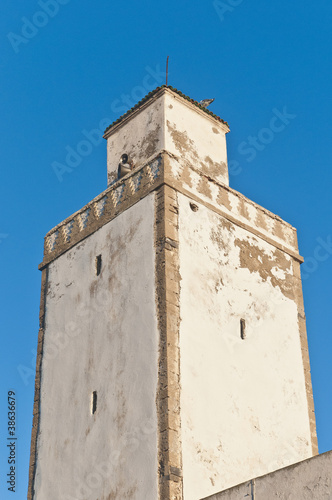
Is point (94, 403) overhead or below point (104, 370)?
below

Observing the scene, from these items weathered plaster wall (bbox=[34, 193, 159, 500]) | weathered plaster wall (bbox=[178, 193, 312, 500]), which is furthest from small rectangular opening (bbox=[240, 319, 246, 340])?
weathered plaster wall (bbox=[34, 193, 159, 500])

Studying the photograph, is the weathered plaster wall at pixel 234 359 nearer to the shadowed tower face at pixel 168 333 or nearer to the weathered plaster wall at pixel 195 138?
the shadowed tower face at pixel 168 333

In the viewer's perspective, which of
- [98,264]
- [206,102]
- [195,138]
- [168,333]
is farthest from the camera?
Result: [206,102]

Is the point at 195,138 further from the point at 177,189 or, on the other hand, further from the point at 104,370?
the point at 104,370

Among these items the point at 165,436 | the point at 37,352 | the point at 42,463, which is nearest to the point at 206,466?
the point at 165,436

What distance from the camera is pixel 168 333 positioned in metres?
13.3

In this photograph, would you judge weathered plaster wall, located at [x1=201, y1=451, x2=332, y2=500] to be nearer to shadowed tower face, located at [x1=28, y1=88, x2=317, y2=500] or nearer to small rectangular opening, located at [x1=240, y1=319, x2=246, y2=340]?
shadowed tower face, located at [x1=28, y1=88, x2=317, y2=500]

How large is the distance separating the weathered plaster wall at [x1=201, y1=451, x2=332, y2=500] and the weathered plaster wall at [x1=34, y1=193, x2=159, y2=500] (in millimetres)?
1760

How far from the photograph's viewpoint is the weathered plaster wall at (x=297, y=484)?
10.4 metres

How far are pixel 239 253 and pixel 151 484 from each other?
4.80 metres

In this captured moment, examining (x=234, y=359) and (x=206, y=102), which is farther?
(x=206, y=102)

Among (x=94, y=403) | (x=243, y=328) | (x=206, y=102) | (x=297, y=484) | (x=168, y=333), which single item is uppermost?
(x=206, y=102)

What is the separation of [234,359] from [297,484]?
12.7ft

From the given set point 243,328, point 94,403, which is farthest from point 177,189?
point 94,403
